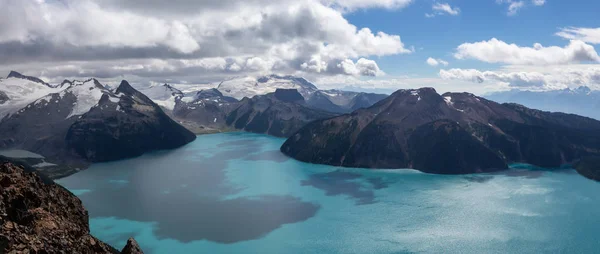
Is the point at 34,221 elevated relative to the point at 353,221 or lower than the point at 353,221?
elevated

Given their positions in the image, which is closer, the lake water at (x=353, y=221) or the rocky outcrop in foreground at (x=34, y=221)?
the rocky outcrop in foreground at (x=34, y=221)

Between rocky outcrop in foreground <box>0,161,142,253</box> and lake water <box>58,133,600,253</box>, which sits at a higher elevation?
rocky outcrop in foreground <box>0,161,142,253</box>

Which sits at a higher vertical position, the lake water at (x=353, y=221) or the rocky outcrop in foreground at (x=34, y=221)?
the rocky outcrop in foreground at (x=34, y=221)

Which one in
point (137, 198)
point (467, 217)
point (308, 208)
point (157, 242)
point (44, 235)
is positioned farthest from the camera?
point (137, 198)

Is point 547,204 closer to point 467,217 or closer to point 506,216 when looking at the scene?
point 506,216

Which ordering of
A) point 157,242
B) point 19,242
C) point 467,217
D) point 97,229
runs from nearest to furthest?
point 19,242 < point 157,242 < point 97,229 < point 467,217

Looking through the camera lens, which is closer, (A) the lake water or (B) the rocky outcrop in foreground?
(B) the rocky outcrop in foreground

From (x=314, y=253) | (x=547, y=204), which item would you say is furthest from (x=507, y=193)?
(x=314, y=253)

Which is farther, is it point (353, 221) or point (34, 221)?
point (353, 221)
